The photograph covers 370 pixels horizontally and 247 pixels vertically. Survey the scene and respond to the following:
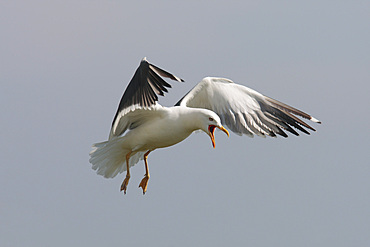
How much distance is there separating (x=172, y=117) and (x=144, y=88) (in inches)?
38.3

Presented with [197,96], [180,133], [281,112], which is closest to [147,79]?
[180,133]

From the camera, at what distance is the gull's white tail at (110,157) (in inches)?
486

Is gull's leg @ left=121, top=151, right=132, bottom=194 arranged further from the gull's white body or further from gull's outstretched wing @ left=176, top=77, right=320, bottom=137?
gull's outstretched wing @ left=176, top=77, right=320, bottom=137

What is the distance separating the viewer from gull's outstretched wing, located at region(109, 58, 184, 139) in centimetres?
1052

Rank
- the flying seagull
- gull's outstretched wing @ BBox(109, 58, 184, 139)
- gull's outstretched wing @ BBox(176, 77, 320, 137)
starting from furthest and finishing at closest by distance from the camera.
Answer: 1. gull's outstretched wing @ BBox(176, 77, 320, 137)
2. the flying seagull
3. gull's outstretched wing @ BBox(109, 58, 184, 139)

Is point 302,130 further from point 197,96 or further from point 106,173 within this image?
point 106,173

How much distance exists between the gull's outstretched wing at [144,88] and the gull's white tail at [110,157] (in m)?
1.29

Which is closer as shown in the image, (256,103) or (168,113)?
(168,113)

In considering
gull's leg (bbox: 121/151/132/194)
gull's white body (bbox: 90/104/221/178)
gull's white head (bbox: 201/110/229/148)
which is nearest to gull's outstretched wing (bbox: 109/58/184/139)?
gull's white body (bbox: 90/104/221/178)

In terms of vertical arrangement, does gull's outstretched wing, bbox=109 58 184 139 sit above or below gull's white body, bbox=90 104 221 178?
above

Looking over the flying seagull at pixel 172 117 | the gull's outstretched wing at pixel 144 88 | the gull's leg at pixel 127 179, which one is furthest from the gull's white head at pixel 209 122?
the gull's leg at pixel 127 179

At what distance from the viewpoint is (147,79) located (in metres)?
10.6

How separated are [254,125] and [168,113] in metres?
2.19

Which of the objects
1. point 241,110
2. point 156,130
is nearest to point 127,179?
point 156,130
